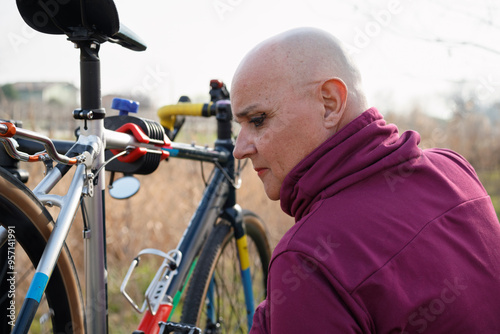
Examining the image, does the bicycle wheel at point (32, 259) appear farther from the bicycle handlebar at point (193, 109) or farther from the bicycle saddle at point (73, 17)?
the bicycle handlebar at point (193, 109)

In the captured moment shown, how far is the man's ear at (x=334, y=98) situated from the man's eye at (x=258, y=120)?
0.17 m

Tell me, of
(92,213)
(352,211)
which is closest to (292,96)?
(352,211)

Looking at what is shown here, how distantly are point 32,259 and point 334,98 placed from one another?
3.05 feet

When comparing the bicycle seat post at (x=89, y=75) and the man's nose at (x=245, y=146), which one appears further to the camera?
the bicycle seat post at (x=89, y=75)

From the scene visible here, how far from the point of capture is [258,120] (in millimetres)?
1362

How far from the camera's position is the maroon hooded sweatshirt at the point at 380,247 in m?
Answer: 0.95

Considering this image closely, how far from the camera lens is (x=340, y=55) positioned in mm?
1353

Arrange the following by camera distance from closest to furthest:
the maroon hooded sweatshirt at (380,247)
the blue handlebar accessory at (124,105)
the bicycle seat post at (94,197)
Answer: the maroon hooded sweatshirt at (380,247)
the bicycle seat post at (94,197)
the blue handlebar accessory at (124,105)

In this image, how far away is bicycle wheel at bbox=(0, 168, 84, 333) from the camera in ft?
4.41

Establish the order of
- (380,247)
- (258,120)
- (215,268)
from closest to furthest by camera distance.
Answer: (380,247), (258,120), (215,268)

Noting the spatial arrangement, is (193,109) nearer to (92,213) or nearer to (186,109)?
(186,109)

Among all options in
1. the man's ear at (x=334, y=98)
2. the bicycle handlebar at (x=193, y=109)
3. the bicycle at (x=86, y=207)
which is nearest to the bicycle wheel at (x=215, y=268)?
the bicycle at (x=86, y=207)

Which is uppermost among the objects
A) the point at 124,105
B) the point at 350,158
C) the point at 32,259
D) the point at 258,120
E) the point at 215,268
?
the point at 124,105

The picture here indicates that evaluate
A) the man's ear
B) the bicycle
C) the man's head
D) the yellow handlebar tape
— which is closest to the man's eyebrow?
the man's head
